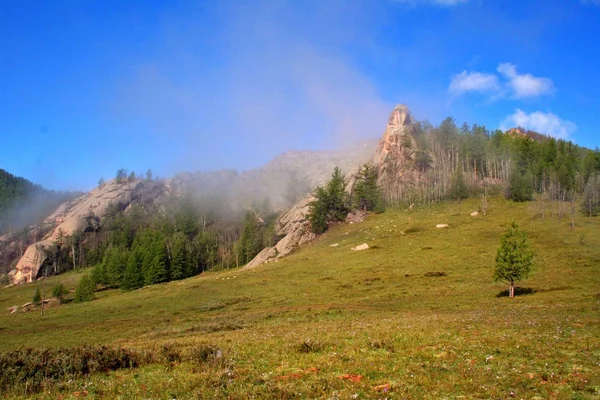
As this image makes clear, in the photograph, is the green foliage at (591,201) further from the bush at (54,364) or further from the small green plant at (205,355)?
the bush at (54,364)

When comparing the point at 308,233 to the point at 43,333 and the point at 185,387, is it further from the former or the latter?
the point at 185,387

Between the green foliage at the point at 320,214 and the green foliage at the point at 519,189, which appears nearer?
the green foliage at the point at 519,189

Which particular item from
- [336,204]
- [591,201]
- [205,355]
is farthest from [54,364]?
[591,201]

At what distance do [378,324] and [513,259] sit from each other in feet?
101

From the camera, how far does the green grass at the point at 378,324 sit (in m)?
14.4

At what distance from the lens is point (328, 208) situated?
151625 mm

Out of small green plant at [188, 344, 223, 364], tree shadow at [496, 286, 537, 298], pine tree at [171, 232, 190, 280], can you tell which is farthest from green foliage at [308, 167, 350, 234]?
small green plant at [188, 344, 223, 364]

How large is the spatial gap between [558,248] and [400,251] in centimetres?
3381

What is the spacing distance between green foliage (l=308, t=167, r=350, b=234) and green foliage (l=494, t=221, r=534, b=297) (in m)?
94.9

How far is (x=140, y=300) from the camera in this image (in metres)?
78.9

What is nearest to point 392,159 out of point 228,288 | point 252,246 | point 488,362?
point 252,246

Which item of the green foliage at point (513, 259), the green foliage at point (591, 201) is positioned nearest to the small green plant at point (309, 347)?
the green foliage at point (513, 259)

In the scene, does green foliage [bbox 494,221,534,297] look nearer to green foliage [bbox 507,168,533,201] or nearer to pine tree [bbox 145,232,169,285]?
green foliage [bbox 507,168,533,201]

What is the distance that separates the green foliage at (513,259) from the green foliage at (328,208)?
94.9m
